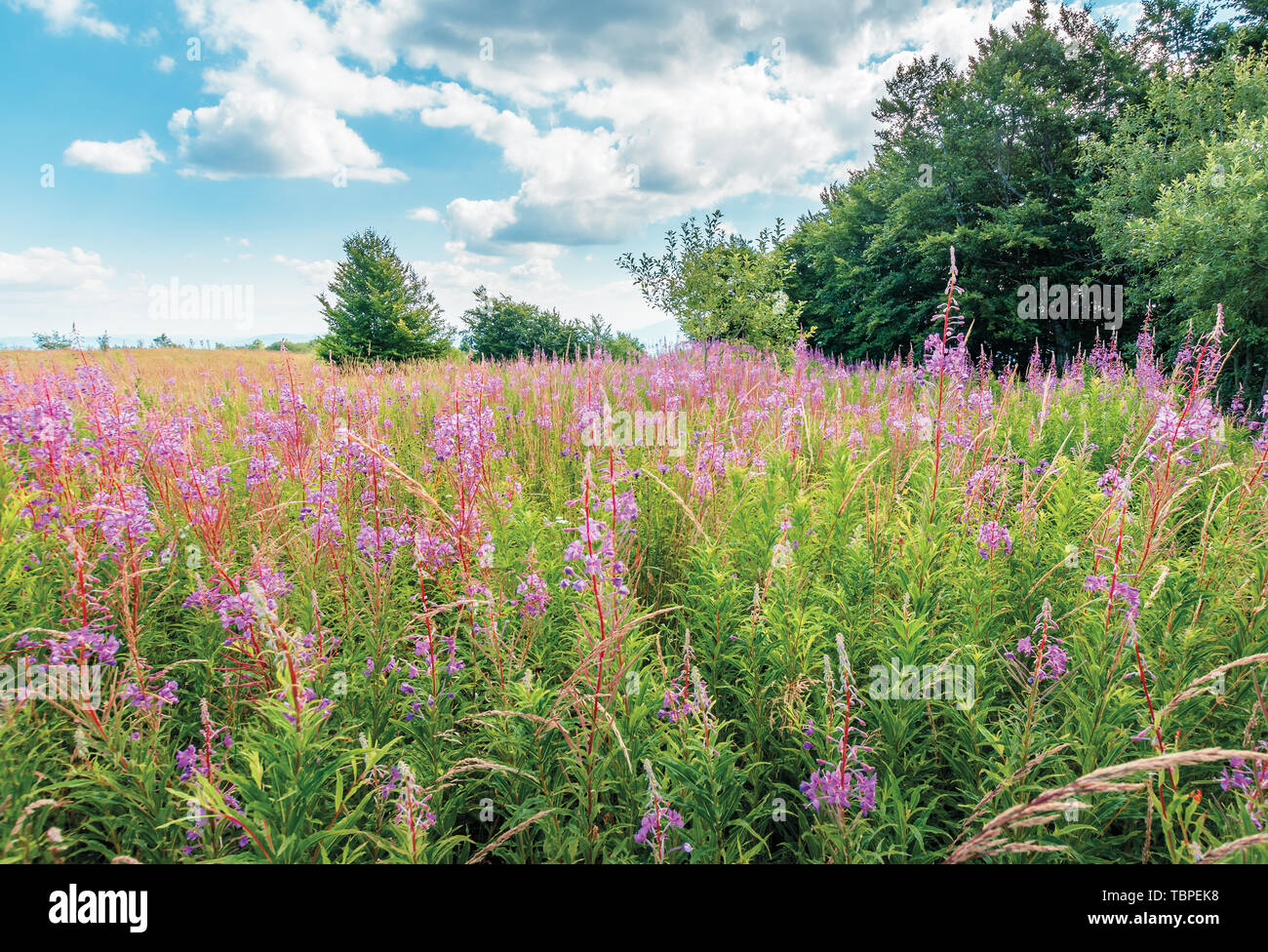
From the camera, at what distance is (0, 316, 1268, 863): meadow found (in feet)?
5.38

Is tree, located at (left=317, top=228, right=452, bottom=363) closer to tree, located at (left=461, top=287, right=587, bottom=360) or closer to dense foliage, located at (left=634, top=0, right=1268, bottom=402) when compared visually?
tree, located at (left=461, top=287, right=587, bottom=360)

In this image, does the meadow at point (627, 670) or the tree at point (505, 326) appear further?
the tree at point (505, 326)

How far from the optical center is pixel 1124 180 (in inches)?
691

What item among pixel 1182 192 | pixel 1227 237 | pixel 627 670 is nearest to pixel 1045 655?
pixel 627 670

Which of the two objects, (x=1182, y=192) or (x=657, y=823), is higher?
(x=1182, y=192)

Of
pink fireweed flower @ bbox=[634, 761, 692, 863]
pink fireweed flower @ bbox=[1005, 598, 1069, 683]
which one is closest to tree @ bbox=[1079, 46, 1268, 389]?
pink fireweed flower @ bbox=[1005, 598, 1069, 683]

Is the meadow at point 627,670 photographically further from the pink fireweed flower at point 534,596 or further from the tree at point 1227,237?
the tree at point 1227,237

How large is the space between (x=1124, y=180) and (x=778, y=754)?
2443cm

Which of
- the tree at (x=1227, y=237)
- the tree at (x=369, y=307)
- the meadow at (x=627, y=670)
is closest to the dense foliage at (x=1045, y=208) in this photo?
the tree at (x=1227, y=237)

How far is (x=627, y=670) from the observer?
1.94 metres

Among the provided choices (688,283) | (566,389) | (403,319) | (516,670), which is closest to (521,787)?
(516,670)

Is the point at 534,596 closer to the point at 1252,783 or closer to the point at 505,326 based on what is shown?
the point at 1252,783

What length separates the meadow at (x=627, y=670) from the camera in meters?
1.64
